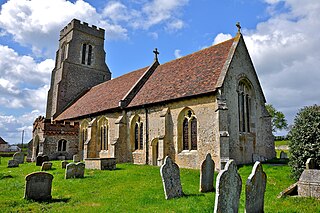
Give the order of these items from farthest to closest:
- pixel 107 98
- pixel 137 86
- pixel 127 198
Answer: pixel 107 98
pixel 137 86
pixel 127 198

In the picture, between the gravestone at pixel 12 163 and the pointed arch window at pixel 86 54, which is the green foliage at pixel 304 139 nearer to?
the gravestone at pixel 12 163

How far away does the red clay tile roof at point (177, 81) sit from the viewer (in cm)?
1692

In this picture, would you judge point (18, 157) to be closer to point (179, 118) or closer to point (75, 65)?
point (179, 118)

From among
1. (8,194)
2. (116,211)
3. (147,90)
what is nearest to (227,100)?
(147,90)

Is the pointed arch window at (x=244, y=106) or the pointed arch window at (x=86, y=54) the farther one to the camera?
the pointed arch window at (x=86, y=54)

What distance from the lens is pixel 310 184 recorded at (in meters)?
8.35

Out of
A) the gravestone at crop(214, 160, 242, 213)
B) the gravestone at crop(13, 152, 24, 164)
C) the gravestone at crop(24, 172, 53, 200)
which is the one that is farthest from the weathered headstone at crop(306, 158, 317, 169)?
the gravestone at crop(13, 152, 24, 164)

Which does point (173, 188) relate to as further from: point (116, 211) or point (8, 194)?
point (8, 194)

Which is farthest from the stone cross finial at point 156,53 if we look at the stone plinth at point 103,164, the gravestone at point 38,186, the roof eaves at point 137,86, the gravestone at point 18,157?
the gravestone at point 38,186

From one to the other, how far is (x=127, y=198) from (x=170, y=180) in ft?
5.52

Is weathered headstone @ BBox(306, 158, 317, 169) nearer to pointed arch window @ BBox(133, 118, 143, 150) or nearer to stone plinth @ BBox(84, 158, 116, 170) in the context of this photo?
stone plinth @ BBox(84, 158, 116, 170)

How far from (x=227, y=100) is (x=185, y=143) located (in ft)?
13.8

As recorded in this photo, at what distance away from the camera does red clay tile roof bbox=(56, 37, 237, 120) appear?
16922 millimetres

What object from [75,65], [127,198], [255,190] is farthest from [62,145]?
[255,190]
